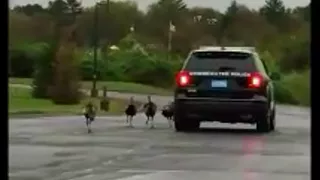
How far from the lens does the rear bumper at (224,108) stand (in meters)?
14.7

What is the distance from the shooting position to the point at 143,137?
1440 centimetres

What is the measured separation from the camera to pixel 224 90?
14.8m

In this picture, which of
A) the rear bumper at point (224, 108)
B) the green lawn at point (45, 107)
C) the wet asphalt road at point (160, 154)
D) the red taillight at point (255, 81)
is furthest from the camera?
the green lawn at point (45, 107)

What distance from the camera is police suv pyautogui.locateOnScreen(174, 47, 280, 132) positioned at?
580 inches

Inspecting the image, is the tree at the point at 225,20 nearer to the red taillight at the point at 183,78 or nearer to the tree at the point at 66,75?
the red taillight at the point at 183,78

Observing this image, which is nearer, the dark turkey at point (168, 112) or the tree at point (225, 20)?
the tree at point (225, 20)

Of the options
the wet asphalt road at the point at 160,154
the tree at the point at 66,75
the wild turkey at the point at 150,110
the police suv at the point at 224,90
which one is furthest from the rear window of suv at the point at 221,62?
the tree at the point at 66,75

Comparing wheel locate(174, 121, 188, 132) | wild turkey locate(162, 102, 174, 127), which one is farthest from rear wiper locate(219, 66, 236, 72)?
wild turkey locate(162, 102, 174, 127)

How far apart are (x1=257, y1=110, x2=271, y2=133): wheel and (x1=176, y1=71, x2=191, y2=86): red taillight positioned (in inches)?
49.9

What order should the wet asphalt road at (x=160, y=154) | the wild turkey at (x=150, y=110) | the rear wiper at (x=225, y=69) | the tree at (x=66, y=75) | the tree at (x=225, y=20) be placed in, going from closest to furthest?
the wet asphalt road at (x=160, y=154) → the tree at (x=225, y=20) → the rear wiper at (x=225, y=69) → the wild turkey at (x=150, y=110) → the tree at (x=66, y=75)

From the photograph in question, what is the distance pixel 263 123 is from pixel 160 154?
4079 millimetres

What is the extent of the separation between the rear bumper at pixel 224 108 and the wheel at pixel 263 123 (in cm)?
14

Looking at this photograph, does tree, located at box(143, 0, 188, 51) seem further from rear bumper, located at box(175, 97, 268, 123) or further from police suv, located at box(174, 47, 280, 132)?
rear bumper, located at box(175, 97, 268, 123)

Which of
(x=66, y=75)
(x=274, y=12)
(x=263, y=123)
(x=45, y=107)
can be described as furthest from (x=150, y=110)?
(x=66, y=75)
